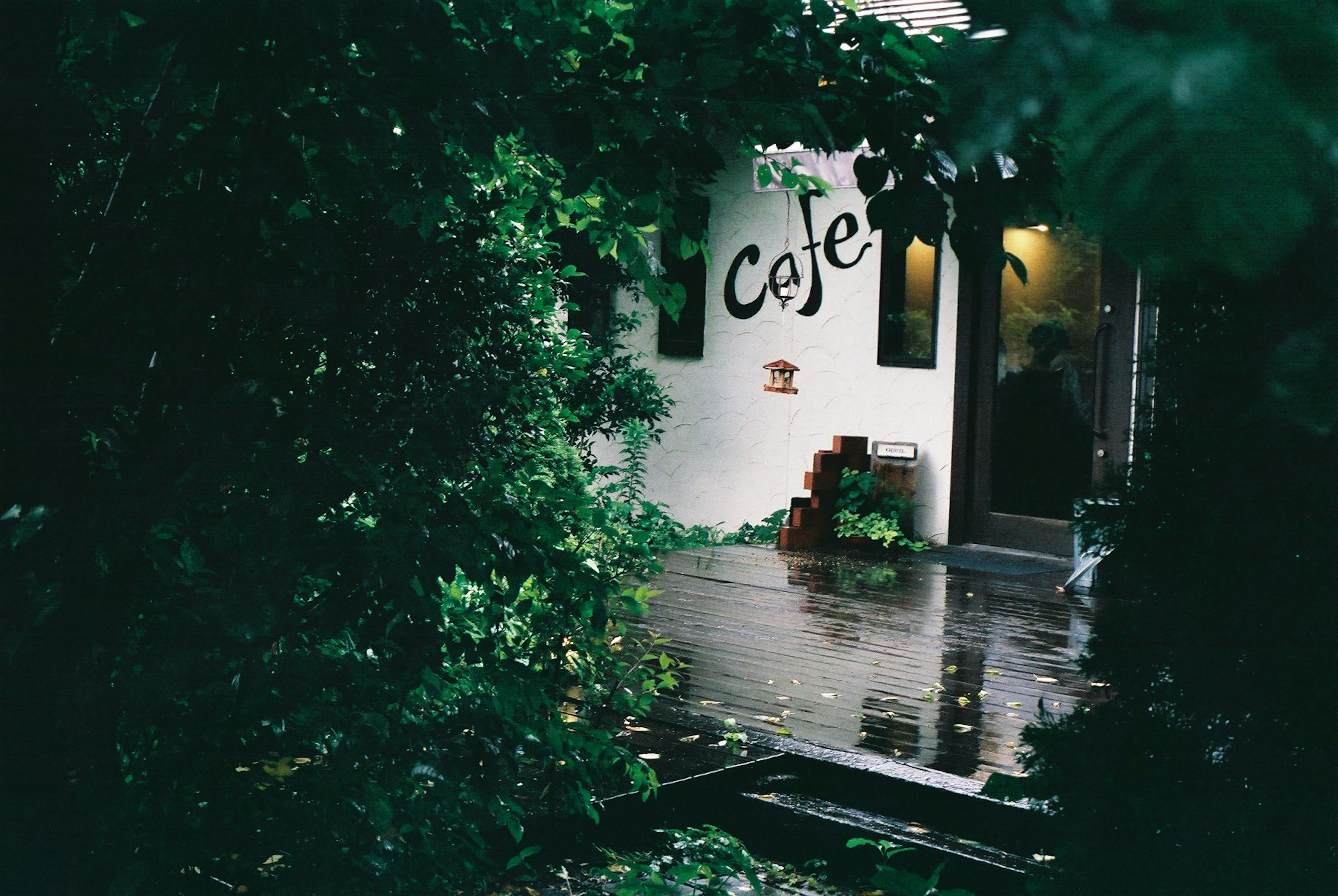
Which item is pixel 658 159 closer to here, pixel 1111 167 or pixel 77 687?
pixel 77 687

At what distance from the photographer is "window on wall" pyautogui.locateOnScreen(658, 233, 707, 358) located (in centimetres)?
1195

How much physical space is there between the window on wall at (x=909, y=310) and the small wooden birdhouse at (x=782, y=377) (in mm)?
796

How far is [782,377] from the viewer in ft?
35.1

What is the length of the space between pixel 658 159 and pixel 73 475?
4.04 feet

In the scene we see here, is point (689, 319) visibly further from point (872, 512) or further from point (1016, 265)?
point (1016, 265)

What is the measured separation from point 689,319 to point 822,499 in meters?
2.79

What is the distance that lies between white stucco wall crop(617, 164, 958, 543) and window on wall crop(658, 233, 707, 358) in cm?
9

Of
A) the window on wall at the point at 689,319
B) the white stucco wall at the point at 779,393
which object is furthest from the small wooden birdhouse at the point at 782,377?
the window on wall at the point at 689,319

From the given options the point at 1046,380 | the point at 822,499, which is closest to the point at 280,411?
the point at 1046,380

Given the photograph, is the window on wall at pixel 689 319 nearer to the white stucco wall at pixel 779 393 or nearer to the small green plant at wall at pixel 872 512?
the white stucco wall at pixel 779 393

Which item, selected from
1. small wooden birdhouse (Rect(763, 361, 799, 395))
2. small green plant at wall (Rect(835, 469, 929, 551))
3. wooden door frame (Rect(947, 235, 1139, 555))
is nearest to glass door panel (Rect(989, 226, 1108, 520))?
wooden door frame (Rect(947, 235, 1139, 555))

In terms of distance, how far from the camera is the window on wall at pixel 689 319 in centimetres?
1195

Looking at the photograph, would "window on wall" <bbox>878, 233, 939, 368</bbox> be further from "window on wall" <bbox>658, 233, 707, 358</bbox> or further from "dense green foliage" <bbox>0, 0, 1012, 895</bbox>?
"dense green foliage" <bbox>0, 0, 1012, 895</bbox>

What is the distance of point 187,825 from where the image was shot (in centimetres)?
246
